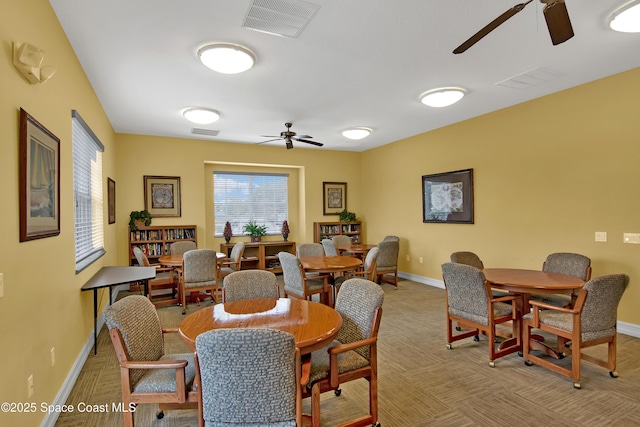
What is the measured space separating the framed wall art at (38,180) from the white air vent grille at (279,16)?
5.23ft

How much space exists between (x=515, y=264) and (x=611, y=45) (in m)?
2.88

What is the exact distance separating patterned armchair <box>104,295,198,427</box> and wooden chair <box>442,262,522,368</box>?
2.38 meters

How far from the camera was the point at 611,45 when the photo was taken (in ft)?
10.2

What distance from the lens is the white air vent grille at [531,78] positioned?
12.1ft

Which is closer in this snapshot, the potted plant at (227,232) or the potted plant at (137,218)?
the potted plant at (137,218)

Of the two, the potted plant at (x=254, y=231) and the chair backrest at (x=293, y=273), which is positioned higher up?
the potted plant at (x=254, y=231)

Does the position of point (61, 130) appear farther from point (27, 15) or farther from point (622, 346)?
point (622, 346)

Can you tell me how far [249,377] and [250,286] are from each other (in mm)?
1542

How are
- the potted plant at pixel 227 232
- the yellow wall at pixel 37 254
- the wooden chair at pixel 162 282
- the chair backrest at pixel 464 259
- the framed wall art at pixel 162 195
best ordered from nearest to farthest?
the yellow wall at pixel 37 254, the chair backrest at pixel 464 259, the wooden chair at pixel 162 282, the framed wall art at pixel 162 195, the potted plant at pixel 227 232

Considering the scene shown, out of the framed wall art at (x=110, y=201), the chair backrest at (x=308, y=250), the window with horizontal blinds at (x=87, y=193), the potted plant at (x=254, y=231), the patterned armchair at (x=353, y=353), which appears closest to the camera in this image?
the patterned armchair at (x=353, y=353)

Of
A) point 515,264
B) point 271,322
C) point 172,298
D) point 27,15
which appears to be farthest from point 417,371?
point 172,298

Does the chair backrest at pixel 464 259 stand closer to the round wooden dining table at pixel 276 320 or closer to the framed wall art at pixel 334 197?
the round wooden dining table at pixel 276 320

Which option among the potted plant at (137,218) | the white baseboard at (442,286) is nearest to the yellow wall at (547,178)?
the white baseboard at (442,286)

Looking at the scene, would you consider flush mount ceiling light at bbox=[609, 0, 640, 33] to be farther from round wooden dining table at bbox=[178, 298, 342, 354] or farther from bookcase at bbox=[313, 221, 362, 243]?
bookcase at bbox=[313, 221, 362, 243]
